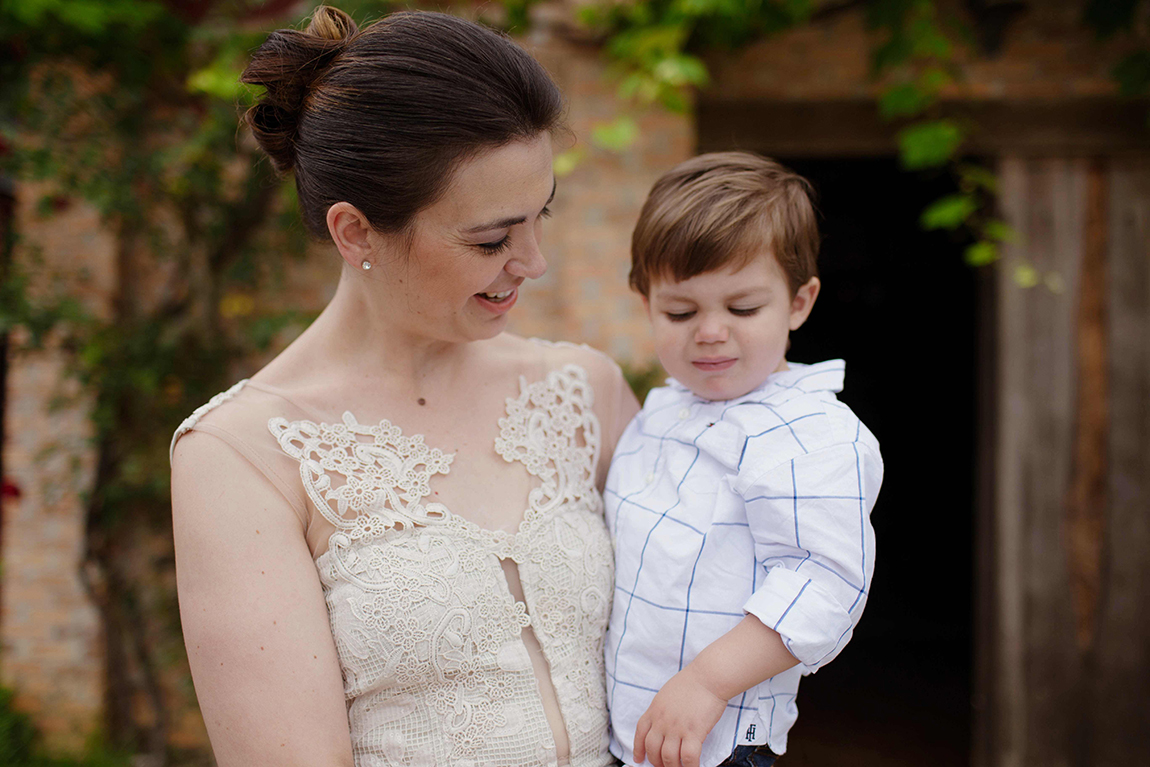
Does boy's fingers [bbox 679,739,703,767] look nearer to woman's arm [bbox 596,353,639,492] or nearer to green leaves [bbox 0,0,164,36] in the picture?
woman's arm [bbox 596,353,639,492]

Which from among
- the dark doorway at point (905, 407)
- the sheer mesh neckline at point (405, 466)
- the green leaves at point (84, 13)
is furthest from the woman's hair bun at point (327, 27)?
the dark doorway at point (905, 407)

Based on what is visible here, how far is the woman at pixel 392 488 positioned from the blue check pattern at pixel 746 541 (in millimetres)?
97

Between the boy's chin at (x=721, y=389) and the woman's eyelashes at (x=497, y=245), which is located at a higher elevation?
the woman's eyelashes at (x=497, y=245)

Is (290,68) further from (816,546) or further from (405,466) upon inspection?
(816,546)

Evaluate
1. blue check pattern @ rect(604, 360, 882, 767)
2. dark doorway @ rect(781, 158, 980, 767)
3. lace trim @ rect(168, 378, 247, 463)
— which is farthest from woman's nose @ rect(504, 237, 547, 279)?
dark doorway @ rect(781, 158, 980, 767)

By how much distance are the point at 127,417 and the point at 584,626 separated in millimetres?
3289

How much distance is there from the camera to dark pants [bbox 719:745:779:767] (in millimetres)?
1405

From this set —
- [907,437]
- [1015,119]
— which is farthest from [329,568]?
[907,437]

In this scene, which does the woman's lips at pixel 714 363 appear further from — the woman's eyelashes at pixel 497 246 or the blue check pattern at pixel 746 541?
the woman's eyelashes at pixel 497 246

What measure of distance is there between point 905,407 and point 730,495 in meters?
7.29

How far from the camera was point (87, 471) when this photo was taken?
390cm

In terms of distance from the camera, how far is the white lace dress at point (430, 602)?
1.32 meters

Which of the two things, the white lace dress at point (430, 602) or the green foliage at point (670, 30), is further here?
the green foliage at point (670, 30)

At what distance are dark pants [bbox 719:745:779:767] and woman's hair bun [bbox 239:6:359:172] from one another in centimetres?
137
